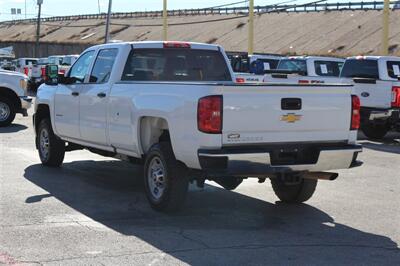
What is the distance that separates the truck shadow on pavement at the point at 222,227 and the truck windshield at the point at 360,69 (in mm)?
8019

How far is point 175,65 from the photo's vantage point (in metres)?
8.89

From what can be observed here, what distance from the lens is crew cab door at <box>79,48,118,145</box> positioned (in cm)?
860

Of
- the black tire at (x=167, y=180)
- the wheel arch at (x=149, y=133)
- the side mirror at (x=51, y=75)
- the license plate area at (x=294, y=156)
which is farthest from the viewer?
the side mirror at (x=51, y=75)

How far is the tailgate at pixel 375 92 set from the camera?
15195mm

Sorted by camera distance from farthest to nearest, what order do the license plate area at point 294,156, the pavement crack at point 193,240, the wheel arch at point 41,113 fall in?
the wheel arch at point 41,113, the license plate area at point 294,156, the pavement crack at point 193,240

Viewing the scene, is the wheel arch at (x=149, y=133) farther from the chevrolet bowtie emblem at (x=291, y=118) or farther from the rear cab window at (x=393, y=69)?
the rear cab window at (x=393, y=69)

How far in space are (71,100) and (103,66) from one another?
2.84ft

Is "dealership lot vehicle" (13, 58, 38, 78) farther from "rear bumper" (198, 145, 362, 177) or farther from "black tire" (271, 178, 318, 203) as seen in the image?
"rear bumper" (198, 145, 362, 177)

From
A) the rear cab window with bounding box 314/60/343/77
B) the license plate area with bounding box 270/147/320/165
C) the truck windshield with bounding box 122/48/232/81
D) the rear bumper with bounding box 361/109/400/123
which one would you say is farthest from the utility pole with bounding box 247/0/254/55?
the license plate area with bounding box 270/147/320/165

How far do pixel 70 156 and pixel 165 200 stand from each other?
200 inches

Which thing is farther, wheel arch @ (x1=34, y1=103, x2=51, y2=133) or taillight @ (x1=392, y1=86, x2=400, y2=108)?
taillight @ (x1=392, y1=86, x2=400, y2=108)

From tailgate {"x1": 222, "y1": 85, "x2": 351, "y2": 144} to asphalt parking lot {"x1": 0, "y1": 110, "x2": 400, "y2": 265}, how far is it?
3.27 ft

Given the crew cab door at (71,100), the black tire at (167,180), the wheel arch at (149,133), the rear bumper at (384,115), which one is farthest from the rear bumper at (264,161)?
the rear bumper at (384,115)

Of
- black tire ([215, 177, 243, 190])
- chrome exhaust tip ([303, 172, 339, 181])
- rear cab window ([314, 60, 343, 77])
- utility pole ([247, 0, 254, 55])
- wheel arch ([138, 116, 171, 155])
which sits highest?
utility pole ([247, 0, 254, 55])
